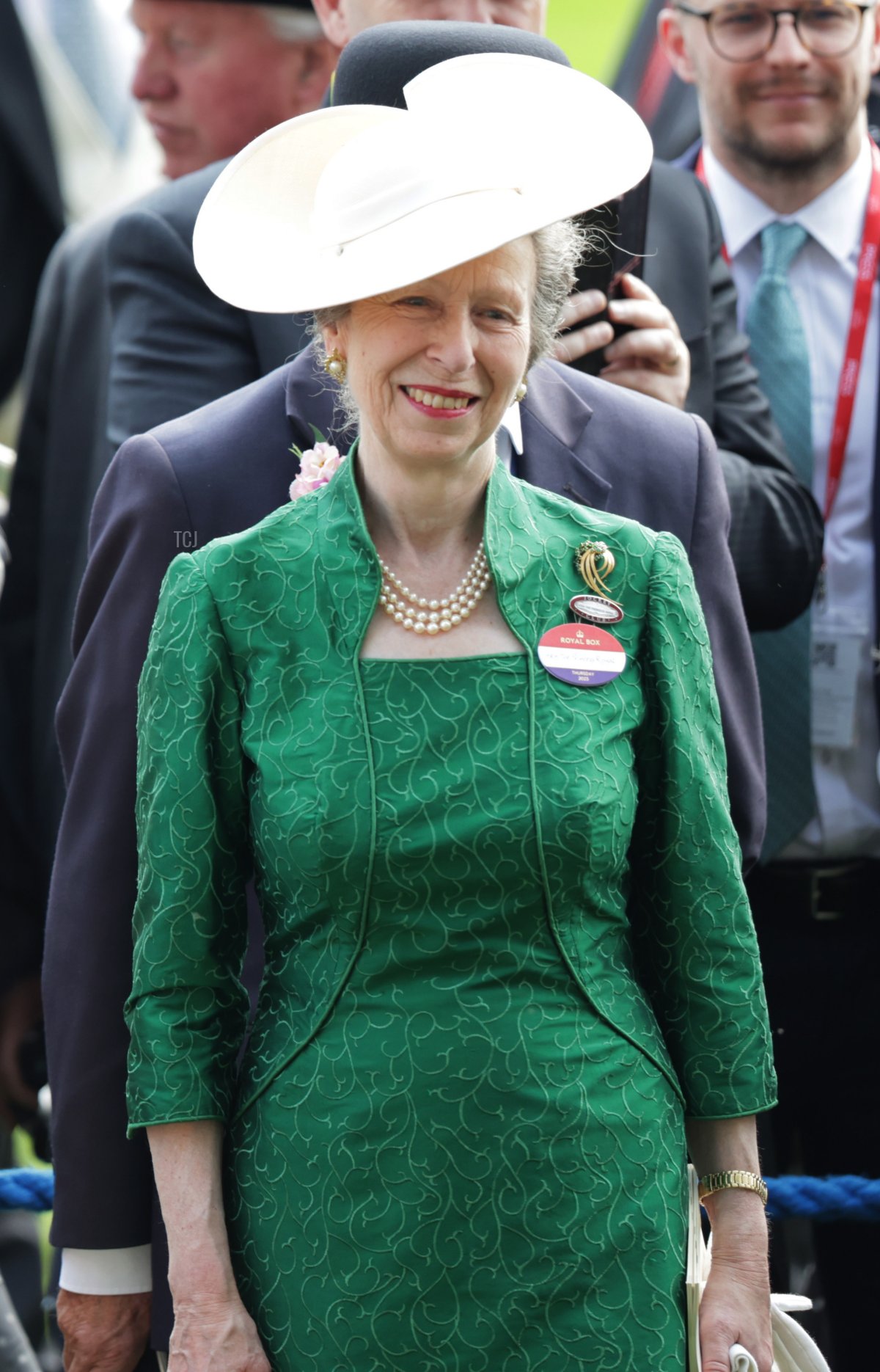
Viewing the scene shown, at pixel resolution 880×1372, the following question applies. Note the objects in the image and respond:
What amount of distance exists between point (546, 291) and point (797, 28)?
1582 mm

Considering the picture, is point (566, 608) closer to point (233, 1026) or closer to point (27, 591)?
point (233, 1026)

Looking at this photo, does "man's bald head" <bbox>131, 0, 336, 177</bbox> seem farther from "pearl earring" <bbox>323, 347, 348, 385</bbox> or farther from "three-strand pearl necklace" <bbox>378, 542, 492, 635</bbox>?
"three-strand pearl necklace" <bbox>378, 542, 492, 635</bbox>

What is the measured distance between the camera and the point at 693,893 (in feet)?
5.99

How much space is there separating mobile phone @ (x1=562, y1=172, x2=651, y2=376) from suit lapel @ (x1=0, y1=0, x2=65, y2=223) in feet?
5.33

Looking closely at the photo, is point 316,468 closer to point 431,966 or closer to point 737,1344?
point 431,966

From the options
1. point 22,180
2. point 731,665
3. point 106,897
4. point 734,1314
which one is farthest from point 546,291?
point 22,180

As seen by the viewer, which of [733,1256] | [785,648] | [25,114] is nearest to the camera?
[733,1256]

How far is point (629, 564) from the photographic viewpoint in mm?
1868

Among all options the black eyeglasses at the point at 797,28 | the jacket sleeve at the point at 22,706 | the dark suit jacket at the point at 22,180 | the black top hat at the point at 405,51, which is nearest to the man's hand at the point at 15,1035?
the jacket sleeve at the point at 22,706

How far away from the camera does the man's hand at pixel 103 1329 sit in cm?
202

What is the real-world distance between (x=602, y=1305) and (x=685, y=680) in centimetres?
60

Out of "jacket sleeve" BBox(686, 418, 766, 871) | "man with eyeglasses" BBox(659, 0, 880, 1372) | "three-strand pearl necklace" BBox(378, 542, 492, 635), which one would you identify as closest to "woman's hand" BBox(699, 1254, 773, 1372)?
"jacket sleeve" BBox(686, 418, 766, 871)

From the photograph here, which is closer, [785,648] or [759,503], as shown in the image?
[759,503]

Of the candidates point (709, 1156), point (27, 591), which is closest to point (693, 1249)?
point (709, 1156)
